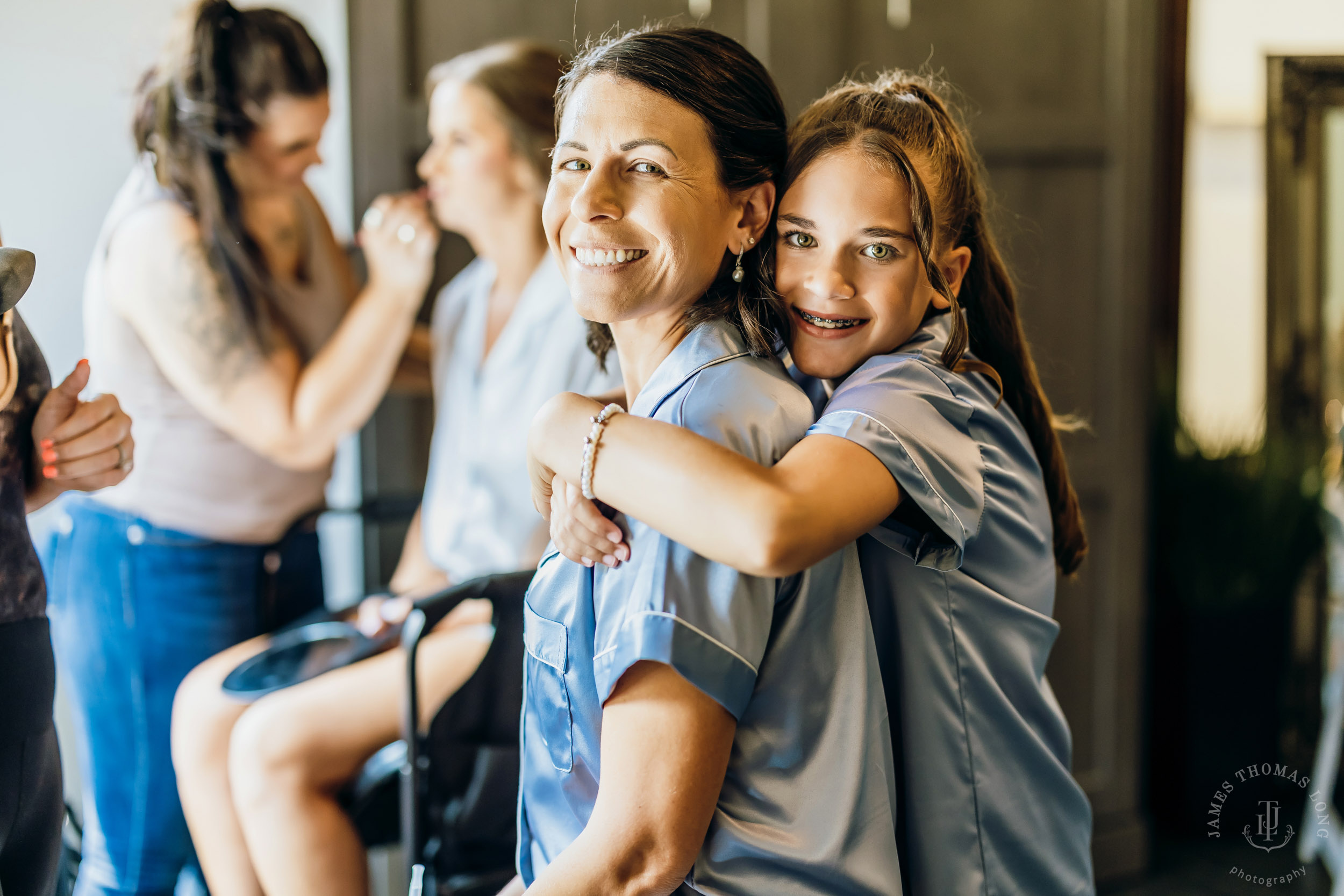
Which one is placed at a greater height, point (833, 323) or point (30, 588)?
point (833, 323)

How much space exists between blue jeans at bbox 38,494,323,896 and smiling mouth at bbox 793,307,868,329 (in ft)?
3.79

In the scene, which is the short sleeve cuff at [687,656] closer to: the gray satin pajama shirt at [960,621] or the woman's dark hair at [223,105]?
the gray satin pajama shirt at [960,621]

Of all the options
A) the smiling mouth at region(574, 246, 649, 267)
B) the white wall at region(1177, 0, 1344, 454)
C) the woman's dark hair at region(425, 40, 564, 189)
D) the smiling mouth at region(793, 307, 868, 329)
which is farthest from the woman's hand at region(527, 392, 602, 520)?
the white wall at region(1177, 0, 1344, 454)

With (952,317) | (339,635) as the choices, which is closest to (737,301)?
(952,317)

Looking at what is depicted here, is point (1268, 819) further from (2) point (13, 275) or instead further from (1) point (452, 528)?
(2) point (13, 275)

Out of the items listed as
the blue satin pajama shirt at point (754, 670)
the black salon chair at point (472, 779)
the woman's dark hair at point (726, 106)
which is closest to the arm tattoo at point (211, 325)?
the black salon chair at point (472, 779)

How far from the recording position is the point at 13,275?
2.96ft

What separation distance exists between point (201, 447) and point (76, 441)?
33.6 inches

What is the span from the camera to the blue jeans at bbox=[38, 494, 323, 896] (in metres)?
1.57

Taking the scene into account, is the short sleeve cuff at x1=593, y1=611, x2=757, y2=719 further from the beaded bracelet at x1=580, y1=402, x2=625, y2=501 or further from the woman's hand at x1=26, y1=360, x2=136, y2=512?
the woman's hand at x1=26, y1=360, x2=136, y2=512

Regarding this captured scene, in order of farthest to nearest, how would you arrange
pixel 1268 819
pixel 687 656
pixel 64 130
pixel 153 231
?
pixel 1268 819 < pixel 153 231 < pixel 64 130 < pixel 687 656

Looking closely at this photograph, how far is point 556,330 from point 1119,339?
142 cm

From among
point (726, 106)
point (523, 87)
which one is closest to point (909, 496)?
point (726, 106)

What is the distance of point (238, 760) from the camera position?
1.63 meters
